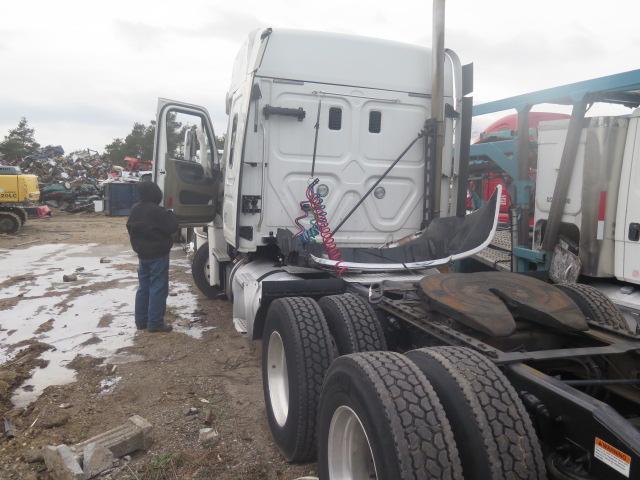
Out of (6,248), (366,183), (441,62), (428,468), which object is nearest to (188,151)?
(366,183)

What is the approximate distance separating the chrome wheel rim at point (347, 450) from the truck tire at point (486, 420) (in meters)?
0.45

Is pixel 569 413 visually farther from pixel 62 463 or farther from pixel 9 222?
pixel 9 222

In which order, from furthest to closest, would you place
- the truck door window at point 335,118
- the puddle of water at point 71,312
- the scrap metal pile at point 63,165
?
the scrap metal pile at point 63,165
the puddle of water at point 71,312
the truck door window at point 335,118

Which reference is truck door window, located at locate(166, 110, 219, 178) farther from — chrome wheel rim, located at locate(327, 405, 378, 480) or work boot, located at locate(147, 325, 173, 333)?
chrome wheel rim, located at locate(327, 405, 378, 480)

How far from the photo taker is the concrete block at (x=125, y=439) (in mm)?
3256

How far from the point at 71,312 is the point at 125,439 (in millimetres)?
4154

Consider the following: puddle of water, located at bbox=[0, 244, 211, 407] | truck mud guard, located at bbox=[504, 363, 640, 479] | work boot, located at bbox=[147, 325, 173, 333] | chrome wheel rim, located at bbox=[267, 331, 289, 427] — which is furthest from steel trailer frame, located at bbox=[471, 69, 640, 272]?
work boot, located at bbox=[147, 325, 173, 333]

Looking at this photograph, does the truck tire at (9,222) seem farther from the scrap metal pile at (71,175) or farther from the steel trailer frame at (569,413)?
the steel trailer frame at (569,413)

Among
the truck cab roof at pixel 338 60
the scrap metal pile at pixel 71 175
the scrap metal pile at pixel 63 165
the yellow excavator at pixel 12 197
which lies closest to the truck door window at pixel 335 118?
the truck cab roof at pixel 338 60

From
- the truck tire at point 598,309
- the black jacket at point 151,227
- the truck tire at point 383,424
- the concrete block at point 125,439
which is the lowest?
the concrete block at point 125,439

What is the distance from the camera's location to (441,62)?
16.3 feet

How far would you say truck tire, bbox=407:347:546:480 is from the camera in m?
1.85

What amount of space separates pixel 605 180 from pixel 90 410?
450 centimetres

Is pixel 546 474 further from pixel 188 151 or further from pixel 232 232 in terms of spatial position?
pixel 188 151
